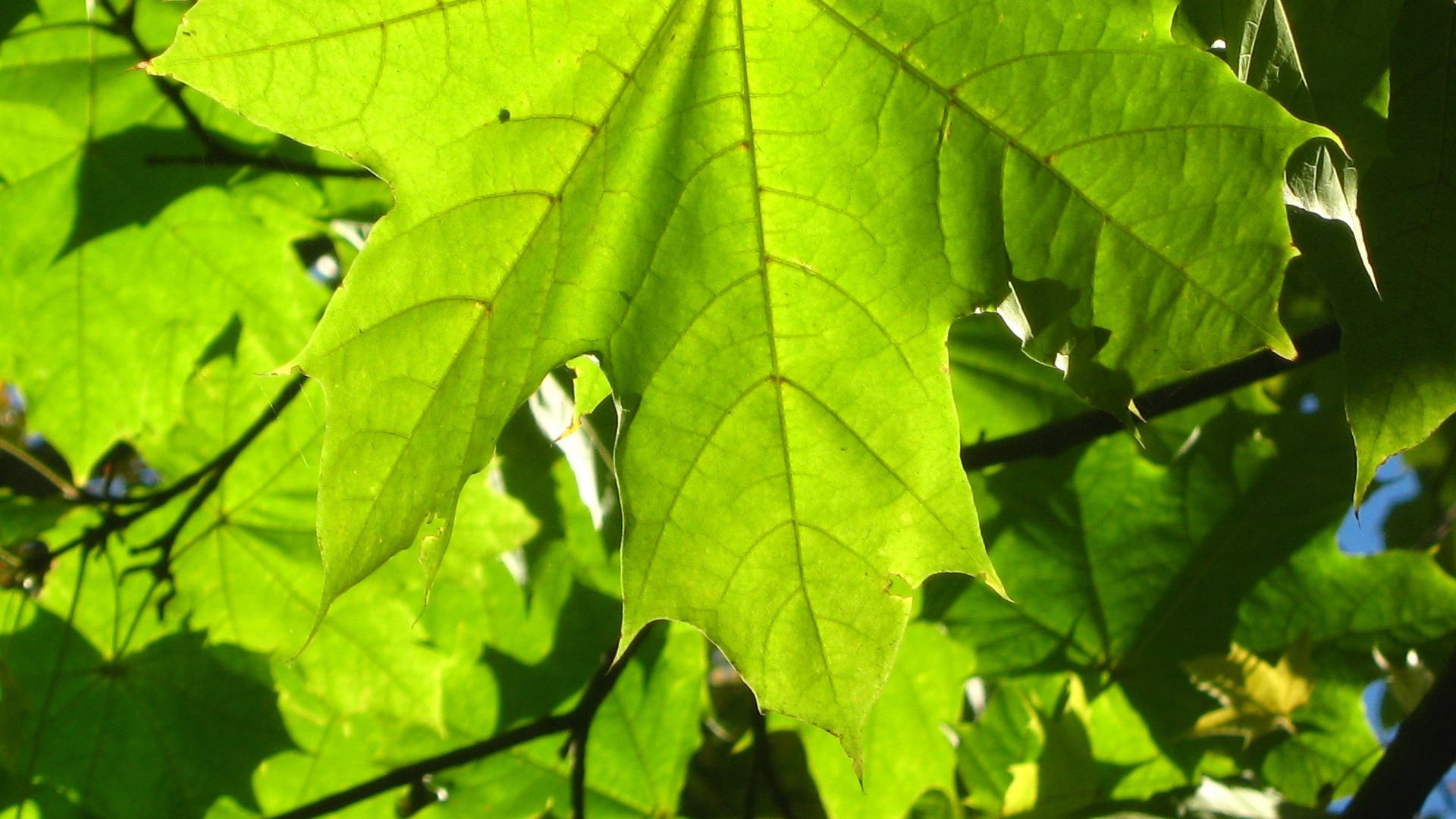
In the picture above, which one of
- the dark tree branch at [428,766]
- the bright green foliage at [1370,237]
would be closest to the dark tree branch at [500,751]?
the dark tree branch at [428,766]

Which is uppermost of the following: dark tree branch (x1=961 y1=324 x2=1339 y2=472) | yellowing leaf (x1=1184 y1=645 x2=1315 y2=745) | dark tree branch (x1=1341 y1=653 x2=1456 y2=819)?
dark tree branch (x1=961 y1=324 x2=1339 y2=472)

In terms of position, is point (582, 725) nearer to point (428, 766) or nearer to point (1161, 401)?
point (428, 766)

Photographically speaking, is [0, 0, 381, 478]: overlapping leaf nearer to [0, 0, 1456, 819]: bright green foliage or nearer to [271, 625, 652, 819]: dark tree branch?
[0, 0, 1456, 819]: bright green foliage

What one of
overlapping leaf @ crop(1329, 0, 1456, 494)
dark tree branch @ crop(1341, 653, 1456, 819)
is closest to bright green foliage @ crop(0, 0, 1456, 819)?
overlapping leaf @ crop(1329, 0, 1456, 494)

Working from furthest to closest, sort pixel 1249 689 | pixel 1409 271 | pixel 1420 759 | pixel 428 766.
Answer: pixel 1249 689 → pixel 428 766 → pixel 1420 759 → pixel 1409 271

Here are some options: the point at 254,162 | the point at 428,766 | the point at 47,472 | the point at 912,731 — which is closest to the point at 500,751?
the point at 428,766

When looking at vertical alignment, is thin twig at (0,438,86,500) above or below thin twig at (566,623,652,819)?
above
